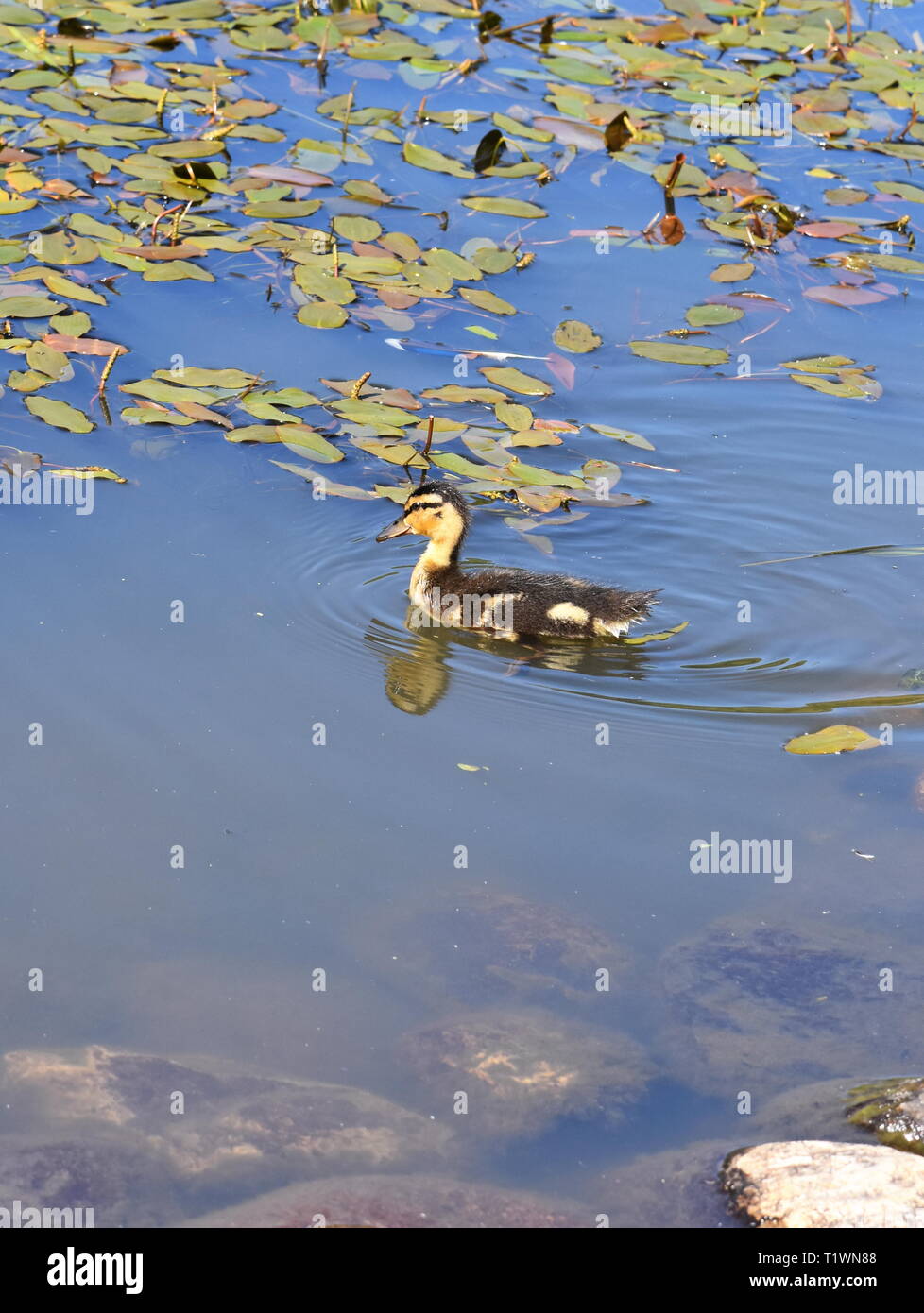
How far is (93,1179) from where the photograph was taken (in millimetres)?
4238

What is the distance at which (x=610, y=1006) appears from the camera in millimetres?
4980

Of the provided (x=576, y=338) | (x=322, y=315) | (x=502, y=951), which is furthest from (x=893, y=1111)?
(x=322, y=315)

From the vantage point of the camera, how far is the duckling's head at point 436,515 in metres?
7.25

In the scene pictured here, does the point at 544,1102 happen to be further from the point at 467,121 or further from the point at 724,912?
the point at 467,121

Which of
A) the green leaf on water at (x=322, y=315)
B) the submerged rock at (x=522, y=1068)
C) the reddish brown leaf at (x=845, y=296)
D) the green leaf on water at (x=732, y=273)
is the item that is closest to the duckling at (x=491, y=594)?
the green leaf on water at (x=322, y=315)

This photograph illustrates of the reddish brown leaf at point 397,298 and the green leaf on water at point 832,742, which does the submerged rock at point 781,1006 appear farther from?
the reddish brown leaf at point 397,298

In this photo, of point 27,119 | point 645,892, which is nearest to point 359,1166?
point 645,892

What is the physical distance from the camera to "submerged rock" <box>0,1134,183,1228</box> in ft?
13.7

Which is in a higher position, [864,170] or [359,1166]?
[864,170]

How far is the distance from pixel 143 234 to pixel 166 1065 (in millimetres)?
6376

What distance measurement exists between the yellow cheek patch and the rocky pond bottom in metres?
2.01

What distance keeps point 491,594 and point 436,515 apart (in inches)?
19.7

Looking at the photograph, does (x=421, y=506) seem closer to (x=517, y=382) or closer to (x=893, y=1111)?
(x=517, y=382)

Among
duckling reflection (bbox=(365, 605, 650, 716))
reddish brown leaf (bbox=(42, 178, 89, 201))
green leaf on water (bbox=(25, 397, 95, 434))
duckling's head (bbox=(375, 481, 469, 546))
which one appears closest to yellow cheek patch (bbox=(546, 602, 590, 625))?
duckling reflection (bbox=(365, 605, 650, 716))
